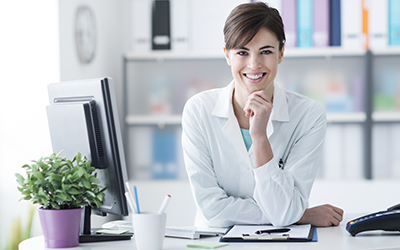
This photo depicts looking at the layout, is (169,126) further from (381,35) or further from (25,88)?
(381,35)

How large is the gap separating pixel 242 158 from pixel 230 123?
13 cm

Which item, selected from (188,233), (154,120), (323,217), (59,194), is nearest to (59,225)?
(59,194)

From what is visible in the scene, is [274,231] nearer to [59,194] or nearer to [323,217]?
[323,217]

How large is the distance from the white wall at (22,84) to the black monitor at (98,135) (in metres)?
1.24

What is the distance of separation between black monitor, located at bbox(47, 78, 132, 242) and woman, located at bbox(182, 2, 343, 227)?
370 millimetres

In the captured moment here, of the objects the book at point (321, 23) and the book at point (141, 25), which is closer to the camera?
the book at point (321, 23)

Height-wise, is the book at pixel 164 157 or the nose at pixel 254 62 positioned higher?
the nose at pixel 254 62

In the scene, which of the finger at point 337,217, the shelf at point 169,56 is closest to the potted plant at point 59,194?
the finger at point 337,217

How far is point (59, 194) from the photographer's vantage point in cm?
112

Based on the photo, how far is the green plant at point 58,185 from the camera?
3.66ft

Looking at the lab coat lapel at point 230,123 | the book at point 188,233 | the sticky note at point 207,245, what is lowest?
the book at point 188,233

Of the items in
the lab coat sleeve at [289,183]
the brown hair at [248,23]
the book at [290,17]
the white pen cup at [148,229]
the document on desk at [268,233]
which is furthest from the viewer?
the book at [290,17]

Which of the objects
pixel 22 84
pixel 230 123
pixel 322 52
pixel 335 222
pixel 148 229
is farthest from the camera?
pixel 322 52

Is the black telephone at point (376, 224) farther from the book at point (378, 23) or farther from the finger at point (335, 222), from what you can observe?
the book at point (378, 23)
